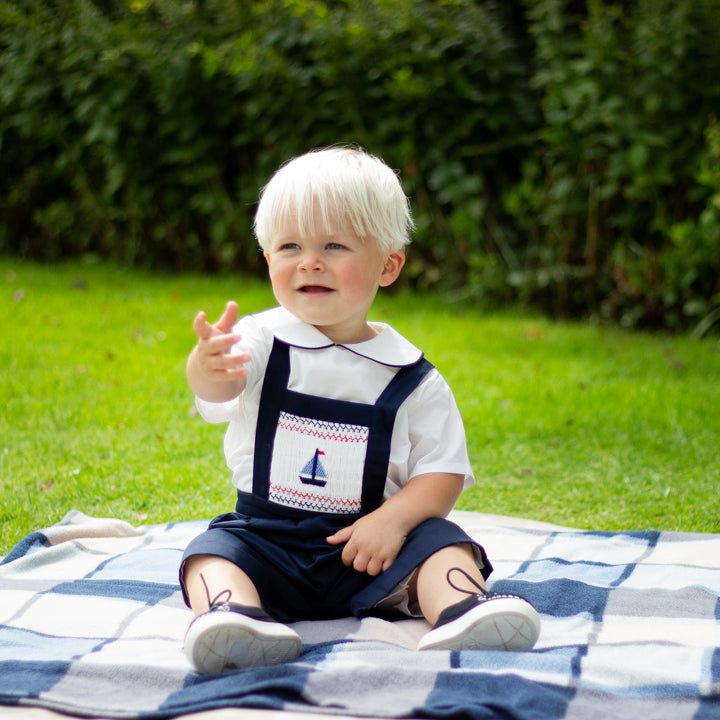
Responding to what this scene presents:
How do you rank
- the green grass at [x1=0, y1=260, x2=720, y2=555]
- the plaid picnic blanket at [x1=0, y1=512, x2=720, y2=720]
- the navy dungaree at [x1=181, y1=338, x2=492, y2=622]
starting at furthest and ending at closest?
the green grass at [x1=0, y1=260, x2=720, y2=555], the navy dungaree at [x1=181, y1=338, x2=492, y2=622], the plaid picnic blanket at [x1=0, y1=512, x2=720, y2=720]

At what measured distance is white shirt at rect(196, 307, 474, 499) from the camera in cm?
208

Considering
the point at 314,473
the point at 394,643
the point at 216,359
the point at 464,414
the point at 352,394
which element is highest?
the point at 216,359

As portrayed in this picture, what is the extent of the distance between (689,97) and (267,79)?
2.56 meters

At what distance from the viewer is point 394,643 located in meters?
1.87

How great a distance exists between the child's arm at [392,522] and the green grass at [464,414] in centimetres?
99

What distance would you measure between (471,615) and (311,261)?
31.1 inches

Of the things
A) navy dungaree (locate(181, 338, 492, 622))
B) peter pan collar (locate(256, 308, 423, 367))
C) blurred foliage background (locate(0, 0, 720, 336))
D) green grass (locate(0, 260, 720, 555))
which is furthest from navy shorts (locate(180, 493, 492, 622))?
blurred foliage background (locate(0, 0, 720, 336))

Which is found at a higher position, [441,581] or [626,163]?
[626,163]

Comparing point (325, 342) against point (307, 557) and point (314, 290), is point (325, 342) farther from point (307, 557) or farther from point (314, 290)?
point (307, 557)

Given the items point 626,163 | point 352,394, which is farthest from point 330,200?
point 626,163

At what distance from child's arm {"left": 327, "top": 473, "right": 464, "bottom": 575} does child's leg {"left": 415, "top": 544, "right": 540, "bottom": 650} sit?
4.5 inches

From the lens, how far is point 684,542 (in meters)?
2.54

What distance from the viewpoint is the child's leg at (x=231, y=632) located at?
1692 millimetres

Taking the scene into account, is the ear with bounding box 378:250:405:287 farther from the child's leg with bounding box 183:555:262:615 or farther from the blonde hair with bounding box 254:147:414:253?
the child's leg with bounding box 183:555:262:615
